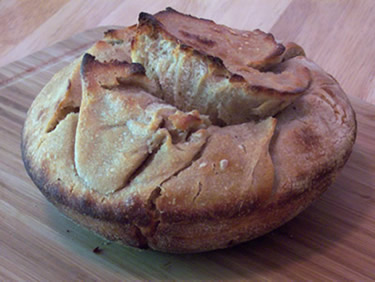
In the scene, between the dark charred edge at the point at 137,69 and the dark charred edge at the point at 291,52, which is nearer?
the dark charred edge at the point at 137,69

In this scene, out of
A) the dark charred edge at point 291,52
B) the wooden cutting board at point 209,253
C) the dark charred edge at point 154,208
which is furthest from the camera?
the dark charred edge at point 291,52

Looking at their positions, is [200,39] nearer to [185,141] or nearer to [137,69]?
[137,69]

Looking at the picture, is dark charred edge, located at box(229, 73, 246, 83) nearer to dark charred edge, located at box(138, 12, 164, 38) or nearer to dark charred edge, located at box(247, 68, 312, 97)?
dark charred edge, located at box(247, 68, 312, 97)

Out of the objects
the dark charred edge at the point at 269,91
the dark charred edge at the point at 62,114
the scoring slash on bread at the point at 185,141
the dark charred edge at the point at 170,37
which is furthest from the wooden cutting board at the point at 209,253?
the dark charred edge at the point at 170,37

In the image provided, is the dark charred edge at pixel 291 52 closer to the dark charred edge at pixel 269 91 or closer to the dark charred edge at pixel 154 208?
the dark charred edge at pixel 269 91

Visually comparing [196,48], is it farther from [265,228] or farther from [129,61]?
[265,228]

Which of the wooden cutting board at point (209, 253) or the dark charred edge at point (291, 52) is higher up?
the dark charred edge at point (291, 52)

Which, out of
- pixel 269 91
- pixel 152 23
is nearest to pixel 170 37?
pixel 152 23

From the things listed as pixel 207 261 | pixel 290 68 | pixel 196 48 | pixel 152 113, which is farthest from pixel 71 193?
pixel 290 68

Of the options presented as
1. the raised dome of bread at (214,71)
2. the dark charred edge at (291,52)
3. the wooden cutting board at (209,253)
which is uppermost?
the dark charred edge at (291,52)

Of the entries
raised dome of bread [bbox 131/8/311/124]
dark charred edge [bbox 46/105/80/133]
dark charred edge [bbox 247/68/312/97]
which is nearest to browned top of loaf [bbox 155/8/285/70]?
raised dome of bread [bbox 131/8/311/124]
